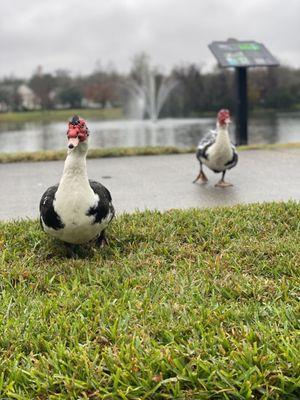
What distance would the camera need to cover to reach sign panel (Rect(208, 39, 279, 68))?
10.7m

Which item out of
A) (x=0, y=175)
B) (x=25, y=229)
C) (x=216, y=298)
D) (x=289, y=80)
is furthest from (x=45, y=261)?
(x=289, y=80)

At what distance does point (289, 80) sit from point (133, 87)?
14.7 meters

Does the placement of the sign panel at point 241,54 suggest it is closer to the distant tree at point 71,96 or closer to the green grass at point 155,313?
the green grass at point 155,313

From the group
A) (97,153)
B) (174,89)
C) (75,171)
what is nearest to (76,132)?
(75,171)

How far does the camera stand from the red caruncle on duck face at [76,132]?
3270mm

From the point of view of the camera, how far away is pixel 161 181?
6.68 meters

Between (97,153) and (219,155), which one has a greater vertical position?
(219,155)

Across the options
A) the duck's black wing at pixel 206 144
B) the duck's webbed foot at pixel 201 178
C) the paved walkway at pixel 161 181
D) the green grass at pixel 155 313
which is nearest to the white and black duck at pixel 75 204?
the green grass at pixel 155 313

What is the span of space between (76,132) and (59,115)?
37691 mm

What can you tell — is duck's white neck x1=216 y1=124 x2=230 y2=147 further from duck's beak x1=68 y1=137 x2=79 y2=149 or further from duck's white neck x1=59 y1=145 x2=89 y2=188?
duck's beak x1=68 y1=137 x2=79 y2=149

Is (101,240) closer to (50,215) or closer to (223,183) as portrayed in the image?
(50,215)

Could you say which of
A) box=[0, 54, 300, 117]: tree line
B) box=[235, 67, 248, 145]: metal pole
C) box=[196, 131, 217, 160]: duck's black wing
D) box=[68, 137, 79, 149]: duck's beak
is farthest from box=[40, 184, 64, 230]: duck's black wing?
box=[0, 54, 300, 117]: tree line

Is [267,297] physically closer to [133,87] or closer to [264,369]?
[264,369]

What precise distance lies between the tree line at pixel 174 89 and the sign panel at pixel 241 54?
22208 mm
